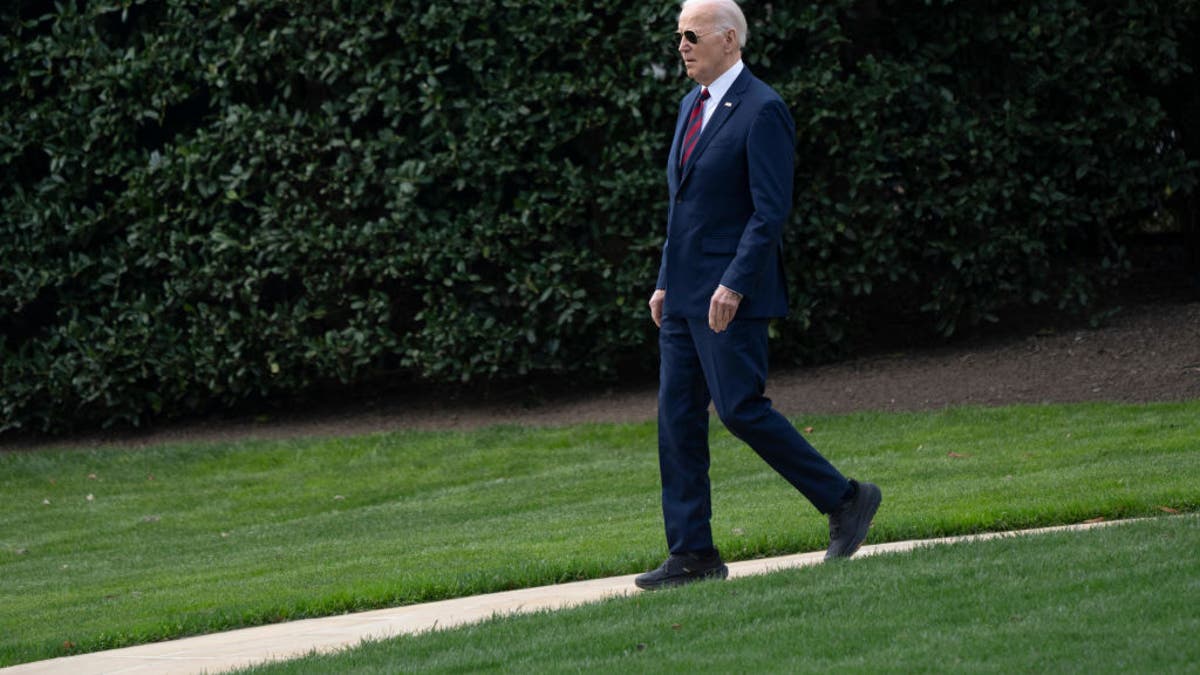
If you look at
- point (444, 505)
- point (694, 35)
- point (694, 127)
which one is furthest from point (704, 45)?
point (444, 505)

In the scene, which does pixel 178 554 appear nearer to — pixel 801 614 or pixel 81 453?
pixel 81 453

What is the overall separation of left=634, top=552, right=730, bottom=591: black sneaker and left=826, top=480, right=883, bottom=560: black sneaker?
434mm

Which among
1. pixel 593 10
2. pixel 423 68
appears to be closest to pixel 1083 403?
pixel 593 10

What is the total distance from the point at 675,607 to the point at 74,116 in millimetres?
8896

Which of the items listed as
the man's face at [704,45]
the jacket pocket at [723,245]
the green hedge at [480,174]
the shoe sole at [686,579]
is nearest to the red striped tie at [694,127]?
the man's face at [704,45]

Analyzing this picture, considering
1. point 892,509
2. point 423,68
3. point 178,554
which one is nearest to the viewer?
point 892,509

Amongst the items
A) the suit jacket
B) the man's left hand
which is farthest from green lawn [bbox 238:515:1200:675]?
the suit jacket

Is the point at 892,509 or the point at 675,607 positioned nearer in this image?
the point at 675,607

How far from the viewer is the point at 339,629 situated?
19.8 feet

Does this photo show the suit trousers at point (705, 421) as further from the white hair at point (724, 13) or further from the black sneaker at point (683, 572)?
the white hair at point (724, 13)

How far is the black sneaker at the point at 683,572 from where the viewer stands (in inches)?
233

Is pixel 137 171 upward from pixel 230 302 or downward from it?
upward

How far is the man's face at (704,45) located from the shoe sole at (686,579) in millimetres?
1838

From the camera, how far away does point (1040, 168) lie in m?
12.2
